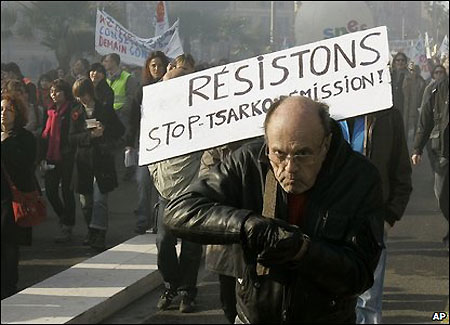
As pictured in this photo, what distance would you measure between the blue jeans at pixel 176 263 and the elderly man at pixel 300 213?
3.60 m

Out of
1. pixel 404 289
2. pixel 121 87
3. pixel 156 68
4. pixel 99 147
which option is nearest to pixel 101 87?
pixel 99 147

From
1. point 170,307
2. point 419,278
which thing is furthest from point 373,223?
point 419,278

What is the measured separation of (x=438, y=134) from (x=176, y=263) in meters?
3.09

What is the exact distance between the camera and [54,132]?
9.09 m

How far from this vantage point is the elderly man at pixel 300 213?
249 cm

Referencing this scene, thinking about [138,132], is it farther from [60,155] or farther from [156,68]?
[156,68]

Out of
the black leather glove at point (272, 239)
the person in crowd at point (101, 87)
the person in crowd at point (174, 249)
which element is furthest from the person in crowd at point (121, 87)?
the black leather glove at point (272, 239)

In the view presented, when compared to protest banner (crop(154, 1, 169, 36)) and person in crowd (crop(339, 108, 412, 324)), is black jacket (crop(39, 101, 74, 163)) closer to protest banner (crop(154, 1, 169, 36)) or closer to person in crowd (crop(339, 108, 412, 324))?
person in crowd (crop(339, 108, 412, 324))

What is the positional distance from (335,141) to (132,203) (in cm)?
926

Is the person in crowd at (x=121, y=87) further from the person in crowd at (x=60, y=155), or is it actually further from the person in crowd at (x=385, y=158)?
the person in crowd at (x=385, y=158)

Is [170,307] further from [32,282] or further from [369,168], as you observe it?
[369,168]

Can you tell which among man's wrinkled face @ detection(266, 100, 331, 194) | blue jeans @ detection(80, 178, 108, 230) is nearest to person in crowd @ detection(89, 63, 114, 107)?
blue jeans @ detection(80, 178, 108, 230)

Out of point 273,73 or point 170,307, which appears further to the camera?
point 170,307

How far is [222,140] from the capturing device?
3.96 metres
